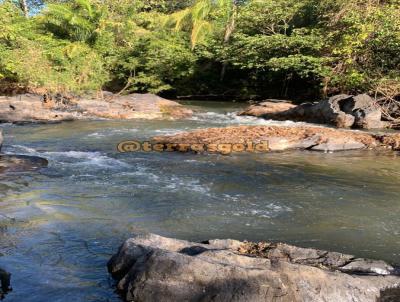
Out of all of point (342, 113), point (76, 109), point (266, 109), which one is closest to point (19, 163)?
point (76, 109)

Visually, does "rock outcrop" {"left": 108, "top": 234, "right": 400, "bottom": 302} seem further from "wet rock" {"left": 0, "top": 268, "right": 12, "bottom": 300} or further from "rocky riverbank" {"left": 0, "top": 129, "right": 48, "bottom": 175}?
"rocky riverbank" {"left": 0, "top": 129, "right": 48, "bottom": 175}

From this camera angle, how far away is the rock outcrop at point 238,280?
12.5ft

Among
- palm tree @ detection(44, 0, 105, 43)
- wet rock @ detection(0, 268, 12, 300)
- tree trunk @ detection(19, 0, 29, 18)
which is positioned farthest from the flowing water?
tree trunk @ detection(19, 0, 29, 18)

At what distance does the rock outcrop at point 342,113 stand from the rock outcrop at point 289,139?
11.5 feet

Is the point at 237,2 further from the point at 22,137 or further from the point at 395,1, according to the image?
the point at 22,137

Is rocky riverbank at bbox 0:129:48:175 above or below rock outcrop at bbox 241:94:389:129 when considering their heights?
below

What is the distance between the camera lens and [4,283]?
14.9 ft

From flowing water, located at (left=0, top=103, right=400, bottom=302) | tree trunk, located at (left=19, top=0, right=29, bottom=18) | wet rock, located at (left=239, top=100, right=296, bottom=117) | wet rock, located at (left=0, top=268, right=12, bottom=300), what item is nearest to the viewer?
wet rock, located at (left=0, top=268, right=12, bottom=300)

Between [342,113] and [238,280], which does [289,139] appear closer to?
[342,113]

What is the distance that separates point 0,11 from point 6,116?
20.1 ft

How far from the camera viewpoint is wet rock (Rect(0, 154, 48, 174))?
923 centimetres

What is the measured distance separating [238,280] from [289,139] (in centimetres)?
888

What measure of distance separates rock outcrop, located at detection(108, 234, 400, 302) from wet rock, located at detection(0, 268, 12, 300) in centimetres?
103

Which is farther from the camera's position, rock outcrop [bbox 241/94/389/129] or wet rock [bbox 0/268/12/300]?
rock outcrop [bbox 241/94/389/129]
